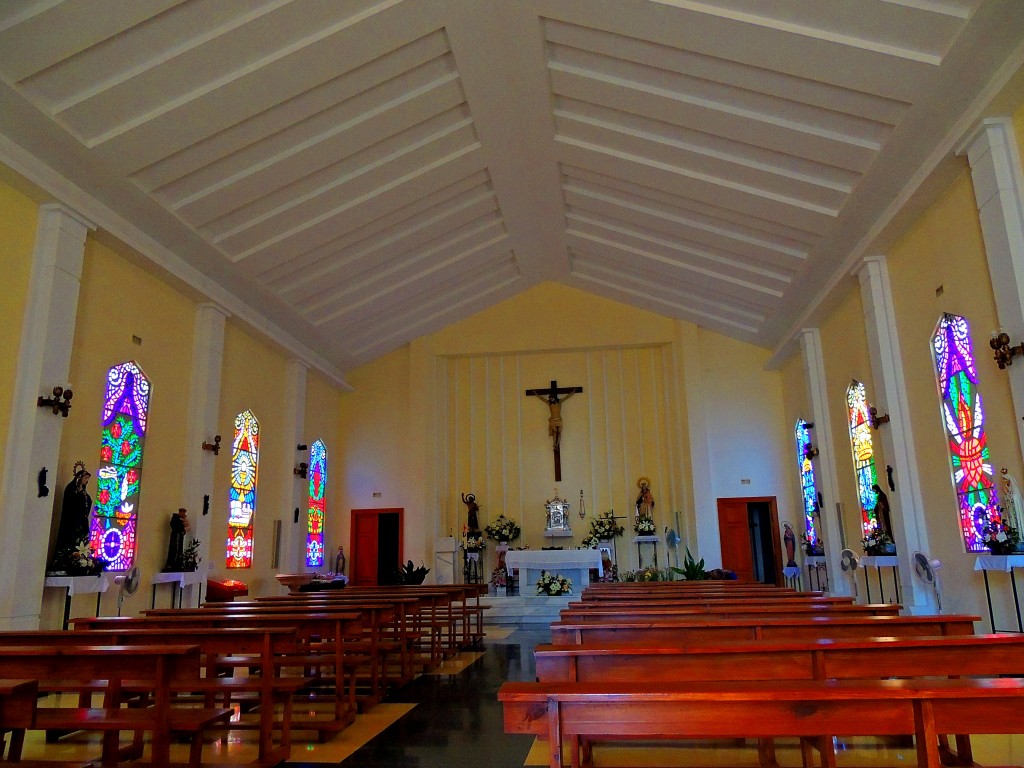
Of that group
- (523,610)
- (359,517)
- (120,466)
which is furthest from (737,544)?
(120,466)

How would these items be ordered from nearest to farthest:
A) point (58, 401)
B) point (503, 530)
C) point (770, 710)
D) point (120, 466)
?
point (770, 710) < point (58, 401) < point (120, 466) < point (503, 530)

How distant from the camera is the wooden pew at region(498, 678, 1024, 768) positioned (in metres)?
1.90

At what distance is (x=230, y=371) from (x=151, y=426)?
6.69 ft

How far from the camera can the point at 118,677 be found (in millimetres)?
3283

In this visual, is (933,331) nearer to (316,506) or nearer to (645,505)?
(645,505)

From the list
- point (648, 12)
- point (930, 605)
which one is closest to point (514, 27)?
point (648, 12)

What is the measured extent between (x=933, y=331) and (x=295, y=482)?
9.56m

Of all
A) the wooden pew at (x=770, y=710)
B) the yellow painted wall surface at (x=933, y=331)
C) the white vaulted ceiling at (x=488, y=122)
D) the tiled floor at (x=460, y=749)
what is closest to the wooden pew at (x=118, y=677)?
the tiled floor at (x=460, y=749)

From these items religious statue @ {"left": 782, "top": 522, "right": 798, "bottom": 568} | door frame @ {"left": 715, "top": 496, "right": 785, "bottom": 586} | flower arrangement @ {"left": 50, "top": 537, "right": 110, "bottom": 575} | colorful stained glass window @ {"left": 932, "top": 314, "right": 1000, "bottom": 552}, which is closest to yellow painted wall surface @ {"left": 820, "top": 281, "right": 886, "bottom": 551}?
colorful stained glass window @ {"left": 932, "top": 314, "right": 1000, "bottom": 552}

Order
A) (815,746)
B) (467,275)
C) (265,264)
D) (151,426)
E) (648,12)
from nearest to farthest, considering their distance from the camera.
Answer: (815,746)
(648,12)
(151,426)
(265,264)
(467,275)

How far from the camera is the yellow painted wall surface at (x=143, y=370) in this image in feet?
25.1

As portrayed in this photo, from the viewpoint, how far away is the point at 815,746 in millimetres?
3600

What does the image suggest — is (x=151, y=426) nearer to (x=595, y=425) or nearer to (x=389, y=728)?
(x=389, y=728)

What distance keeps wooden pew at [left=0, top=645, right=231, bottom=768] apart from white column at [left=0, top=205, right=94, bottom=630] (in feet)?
11.7
